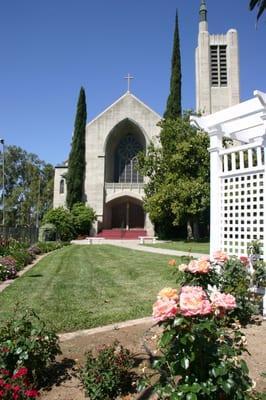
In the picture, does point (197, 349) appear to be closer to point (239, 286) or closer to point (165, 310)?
point (165, 310)

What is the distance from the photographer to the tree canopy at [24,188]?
5769cm

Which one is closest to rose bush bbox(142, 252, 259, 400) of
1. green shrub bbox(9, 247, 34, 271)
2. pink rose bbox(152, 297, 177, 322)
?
pink rose bbox(152, 297, 177, 322)

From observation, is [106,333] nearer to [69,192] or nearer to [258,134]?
[258,134]

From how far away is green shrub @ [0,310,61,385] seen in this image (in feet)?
10.4

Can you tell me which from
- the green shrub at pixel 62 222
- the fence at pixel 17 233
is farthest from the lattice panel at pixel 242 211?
the green shrub at pixel 62 222

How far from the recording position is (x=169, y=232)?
111ft

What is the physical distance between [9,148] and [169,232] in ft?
123

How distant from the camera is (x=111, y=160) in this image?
38.3 meters

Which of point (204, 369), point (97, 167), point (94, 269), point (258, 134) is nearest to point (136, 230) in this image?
point (97, 167)

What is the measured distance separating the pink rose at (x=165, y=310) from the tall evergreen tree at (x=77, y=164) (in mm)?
33049

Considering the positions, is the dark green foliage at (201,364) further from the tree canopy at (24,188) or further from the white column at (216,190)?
the tree canopy at (24,188)

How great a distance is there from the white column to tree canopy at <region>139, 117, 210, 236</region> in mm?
17610

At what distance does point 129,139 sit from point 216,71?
43.5 feet

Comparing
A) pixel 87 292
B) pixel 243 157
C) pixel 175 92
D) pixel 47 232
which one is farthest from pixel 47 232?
pixel 243 157
